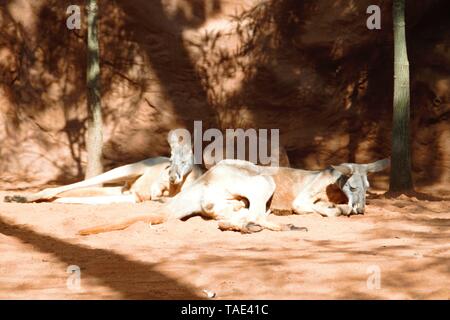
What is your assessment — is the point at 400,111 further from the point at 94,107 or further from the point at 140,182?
the point at 94,107

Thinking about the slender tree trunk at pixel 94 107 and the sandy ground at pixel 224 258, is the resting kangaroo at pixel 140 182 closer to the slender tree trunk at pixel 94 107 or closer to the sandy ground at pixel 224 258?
the sandy ground at pixel 224 258

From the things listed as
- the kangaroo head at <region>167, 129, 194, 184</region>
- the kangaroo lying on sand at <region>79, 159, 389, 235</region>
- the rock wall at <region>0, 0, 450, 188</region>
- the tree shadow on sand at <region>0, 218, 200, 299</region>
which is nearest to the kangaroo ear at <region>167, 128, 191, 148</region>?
the kangaroo head at <region>167, 129, 194, 184</region>

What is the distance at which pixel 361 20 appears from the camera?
12953 millimetres

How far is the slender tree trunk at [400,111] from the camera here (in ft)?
34.1

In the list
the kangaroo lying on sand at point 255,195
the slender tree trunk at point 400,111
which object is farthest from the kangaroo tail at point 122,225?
the slender tree trunk at point 400,111

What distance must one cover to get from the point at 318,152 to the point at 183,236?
255 inches

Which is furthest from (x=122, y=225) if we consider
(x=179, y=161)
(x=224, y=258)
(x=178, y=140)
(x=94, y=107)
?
(x=94, y=107)

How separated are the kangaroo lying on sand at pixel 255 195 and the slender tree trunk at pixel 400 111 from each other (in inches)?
77.7

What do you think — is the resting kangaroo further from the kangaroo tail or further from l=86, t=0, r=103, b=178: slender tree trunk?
the kangaroo tail

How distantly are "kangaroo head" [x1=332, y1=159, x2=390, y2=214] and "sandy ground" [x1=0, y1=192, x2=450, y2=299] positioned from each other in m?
0.22

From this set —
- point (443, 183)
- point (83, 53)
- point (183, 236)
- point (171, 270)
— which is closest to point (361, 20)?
point (443, 183)

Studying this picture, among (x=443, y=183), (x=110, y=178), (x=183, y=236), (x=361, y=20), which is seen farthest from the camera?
(x=361, y=20)

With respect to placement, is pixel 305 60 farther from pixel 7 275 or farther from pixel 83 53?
pixel 7 275

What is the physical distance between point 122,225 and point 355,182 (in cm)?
301
